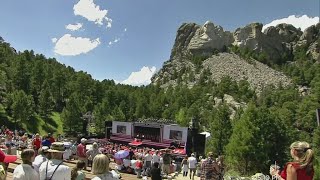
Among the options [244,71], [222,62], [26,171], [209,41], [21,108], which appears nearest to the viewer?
[26,171]

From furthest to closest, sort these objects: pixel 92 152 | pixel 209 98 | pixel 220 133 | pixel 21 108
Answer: pixel 209 98, pixel 21 108, pixel 220 133, pixel 92 152

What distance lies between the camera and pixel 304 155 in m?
4.68

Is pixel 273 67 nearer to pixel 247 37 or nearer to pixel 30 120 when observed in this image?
pixel 247 37

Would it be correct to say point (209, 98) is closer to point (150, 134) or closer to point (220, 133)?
point (220, 133)

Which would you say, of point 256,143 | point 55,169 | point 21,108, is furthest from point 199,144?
point 21,108

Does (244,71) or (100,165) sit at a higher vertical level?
(244,71)

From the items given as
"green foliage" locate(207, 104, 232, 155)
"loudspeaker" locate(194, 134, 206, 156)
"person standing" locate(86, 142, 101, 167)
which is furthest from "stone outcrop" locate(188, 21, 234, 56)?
"person standing" locate(86, 142, 101, 167)

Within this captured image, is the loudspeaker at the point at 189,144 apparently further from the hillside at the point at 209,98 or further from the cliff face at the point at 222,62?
the cliff face at the point at 222,62

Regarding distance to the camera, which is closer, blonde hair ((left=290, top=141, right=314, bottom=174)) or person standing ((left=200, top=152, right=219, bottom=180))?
blonde hair ((left=290, top=141, right=314, bottom=174))

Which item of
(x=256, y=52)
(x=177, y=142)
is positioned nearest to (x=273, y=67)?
(x=256, y=52)

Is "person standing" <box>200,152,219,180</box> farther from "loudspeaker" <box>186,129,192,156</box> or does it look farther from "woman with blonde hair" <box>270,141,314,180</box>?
"loudspeaker" <box>186,129,192,156</box>

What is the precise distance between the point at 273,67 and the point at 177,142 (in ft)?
491

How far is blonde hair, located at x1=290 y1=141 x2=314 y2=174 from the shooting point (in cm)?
464

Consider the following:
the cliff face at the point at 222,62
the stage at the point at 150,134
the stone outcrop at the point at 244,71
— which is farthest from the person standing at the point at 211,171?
the stone outcrop at the point at 244,71
